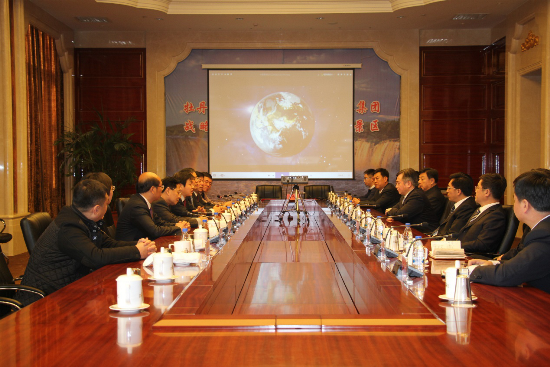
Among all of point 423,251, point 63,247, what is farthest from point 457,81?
point 63,247

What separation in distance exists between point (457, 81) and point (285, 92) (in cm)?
278

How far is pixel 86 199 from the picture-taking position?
8.27 ft

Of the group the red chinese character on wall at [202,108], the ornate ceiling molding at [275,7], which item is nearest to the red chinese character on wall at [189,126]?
the red chinese character on wall at [202,108]

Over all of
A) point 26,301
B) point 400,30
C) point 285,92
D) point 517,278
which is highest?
point 400,30

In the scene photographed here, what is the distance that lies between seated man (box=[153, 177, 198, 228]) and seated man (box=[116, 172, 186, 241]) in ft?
2.25

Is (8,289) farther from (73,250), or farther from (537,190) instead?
(537,190)

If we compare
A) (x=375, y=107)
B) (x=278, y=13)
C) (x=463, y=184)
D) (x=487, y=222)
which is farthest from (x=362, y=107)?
(x=487, y=222)

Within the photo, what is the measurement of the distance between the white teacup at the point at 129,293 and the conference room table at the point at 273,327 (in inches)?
1.5

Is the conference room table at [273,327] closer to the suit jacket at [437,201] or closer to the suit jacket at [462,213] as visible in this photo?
the suit jacket at [462,213]

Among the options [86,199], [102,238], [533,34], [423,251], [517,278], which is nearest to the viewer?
[517,278]

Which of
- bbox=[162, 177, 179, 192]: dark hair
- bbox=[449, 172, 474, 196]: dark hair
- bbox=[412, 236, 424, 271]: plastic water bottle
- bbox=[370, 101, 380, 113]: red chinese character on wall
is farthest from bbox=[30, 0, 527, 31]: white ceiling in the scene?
bbox=[412, 236, 424, 271]: plastic water bottle

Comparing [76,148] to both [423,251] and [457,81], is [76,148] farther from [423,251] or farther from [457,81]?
[423,251]

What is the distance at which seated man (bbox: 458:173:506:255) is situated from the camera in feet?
10.3

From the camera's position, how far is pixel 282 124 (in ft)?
29.0
